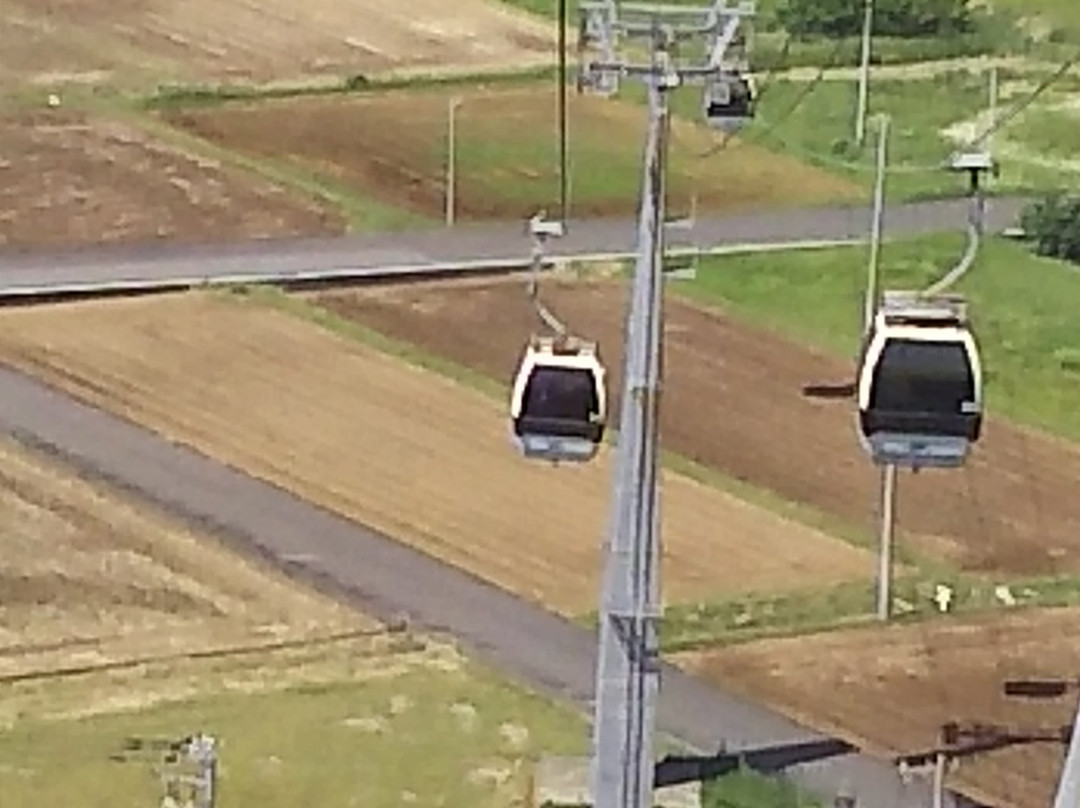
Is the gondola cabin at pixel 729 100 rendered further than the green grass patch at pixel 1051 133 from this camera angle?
No

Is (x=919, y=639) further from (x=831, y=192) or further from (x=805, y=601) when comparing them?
(x=831, y=192)

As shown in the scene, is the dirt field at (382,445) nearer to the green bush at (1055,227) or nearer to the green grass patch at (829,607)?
the green grass patch at (829,607)

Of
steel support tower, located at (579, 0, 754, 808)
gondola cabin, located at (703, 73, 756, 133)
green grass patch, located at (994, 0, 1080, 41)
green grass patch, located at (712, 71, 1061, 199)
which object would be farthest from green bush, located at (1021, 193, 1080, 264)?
steel support tower, located at (579, 0, 754, 808)

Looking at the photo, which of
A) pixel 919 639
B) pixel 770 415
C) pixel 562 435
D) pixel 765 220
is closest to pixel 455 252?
pixel 765 220

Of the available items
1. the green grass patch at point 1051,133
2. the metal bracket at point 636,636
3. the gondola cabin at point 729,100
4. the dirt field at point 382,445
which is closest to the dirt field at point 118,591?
the dirt field at point 382,445

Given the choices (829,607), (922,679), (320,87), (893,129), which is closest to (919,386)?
(922,679)

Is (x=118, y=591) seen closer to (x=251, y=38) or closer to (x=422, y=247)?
(x=422, y=247)

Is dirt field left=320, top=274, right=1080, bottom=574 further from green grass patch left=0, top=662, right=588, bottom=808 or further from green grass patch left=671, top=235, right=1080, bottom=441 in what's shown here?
green grass patch left=0, top=662, right=588, bottom=808
